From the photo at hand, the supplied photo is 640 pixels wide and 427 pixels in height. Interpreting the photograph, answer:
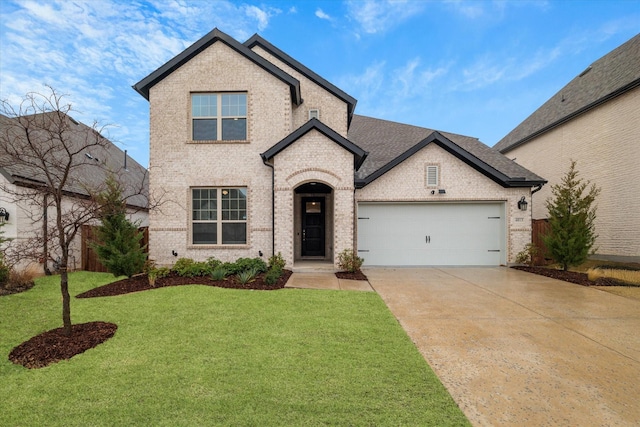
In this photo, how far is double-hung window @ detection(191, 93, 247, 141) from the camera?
10.4 metres

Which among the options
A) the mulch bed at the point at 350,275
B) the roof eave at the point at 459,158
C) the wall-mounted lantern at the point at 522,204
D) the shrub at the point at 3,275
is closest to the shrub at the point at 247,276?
the mulch bed at the point at 350,275

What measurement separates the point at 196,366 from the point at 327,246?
956cm

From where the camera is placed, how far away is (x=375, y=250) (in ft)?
37.6

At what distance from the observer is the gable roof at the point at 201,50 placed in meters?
10.2

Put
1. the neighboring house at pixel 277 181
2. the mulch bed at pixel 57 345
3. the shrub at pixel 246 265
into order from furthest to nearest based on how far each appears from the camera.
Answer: the neighboring house at pixel 277 181
the shrub at pixel 246 265
the mulch bed at pixel 57 345

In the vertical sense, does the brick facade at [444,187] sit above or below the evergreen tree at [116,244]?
above

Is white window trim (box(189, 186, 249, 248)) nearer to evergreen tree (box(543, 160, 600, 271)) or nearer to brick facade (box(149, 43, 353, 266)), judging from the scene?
brick facade (box(149, 43, 353, 266))

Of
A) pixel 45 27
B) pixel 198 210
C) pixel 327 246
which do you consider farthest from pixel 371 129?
pixel 45 27

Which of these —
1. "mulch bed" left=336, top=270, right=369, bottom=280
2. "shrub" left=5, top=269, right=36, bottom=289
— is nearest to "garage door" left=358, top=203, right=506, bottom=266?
"mulch bed" left=336, top=270, right=369, bottom=280

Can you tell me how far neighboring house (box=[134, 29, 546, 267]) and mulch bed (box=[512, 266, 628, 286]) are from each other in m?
0.93

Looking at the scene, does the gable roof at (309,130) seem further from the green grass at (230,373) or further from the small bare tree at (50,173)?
the green grass at (230,373)

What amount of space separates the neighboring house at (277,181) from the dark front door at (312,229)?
1.41 m

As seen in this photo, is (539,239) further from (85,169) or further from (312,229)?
(85,169)

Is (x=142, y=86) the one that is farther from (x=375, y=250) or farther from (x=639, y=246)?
(x=639, y=246)
